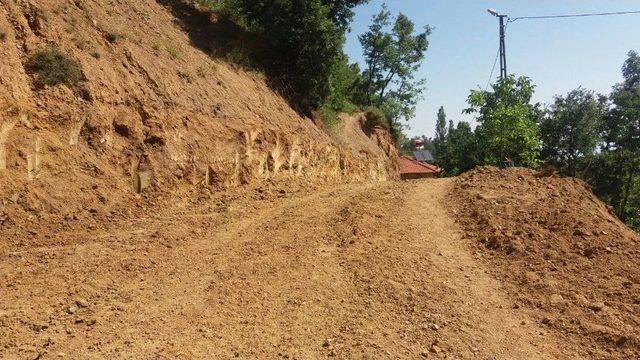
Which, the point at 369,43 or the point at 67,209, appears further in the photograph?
the point at 369,43

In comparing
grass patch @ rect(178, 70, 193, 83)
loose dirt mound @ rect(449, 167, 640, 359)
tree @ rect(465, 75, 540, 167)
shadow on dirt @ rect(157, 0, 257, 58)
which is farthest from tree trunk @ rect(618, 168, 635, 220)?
grass patch @ rect(178, 70, 193, 83)

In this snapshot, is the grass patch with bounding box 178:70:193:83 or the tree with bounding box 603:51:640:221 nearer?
the grass patch with bounding box 178:70:193:83

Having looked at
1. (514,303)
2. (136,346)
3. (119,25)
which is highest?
(119,25)

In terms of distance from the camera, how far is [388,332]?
537 centimetres

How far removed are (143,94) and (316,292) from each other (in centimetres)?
570

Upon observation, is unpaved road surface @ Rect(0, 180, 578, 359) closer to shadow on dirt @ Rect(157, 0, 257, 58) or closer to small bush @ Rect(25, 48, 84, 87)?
small bush @ Rect(25, 48, 84, 87)

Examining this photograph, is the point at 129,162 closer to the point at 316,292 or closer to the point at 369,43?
the point at 316,292

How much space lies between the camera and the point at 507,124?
69.5ft

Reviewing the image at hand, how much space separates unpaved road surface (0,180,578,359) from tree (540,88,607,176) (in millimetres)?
26439

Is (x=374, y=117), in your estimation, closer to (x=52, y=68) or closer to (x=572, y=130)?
(x=572, y=130)

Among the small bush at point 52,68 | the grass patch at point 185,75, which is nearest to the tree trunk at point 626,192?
the grass patch at point 185,75

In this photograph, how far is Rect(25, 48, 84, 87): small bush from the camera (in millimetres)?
8125

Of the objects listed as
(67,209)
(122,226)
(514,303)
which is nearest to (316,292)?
(514,303)

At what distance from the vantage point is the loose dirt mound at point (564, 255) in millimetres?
5648
